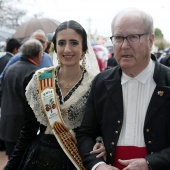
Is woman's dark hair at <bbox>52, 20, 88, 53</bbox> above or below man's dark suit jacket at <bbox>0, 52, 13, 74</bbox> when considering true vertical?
above

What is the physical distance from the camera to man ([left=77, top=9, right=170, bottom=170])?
1848mm

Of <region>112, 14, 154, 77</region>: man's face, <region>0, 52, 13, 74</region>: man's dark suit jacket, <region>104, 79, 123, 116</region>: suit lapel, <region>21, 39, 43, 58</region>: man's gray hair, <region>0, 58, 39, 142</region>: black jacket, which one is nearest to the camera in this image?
<region>112, 14, 154, 77</region>: man's face

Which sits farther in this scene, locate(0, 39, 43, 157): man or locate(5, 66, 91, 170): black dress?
locate(0, 39, 43, 157): man

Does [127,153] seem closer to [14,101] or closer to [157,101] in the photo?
[157,101]

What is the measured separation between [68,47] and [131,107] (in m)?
0.74

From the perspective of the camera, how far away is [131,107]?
6.40 feet

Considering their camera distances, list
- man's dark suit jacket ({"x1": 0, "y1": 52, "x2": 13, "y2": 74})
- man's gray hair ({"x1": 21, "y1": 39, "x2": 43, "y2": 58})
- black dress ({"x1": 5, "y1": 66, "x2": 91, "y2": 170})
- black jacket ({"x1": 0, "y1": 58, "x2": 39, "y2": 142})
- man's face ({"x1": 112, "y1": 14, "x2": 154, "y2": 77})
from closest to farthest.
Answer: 1. man's face ({"x1": 112, "y1": 14, "x2": 154, "y2": 77})
2. black dress ({"x1": 5, "y1": 66, "x2": 91, "y2": 170})
3. black jacket ({"x1": 0, "y1": 58, "x2": 39, "y2": 142})
4. man's gray hair ({"x1": 21, "y1": 39, "x2": 43, "y2": 58})
5. man's dark suit jacket ({"x1": 0, "y1": 52, "x2": 13, "y2": 74})

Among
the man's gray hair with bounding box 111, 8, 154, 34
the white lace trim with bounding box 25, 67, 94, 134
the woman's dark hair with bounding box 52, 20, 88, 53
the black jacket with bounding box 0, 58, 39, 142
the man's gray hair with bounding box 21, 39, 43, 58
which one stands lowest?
the black jacket with bounding box 0, 58, 39, 142

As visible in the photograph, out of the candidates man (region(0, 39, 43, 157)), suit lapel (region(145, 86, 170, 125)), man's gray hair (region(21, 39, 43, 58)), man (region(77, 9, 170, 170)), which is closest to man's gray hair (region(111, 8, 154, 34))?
man (region(77, 9, 170, 170))

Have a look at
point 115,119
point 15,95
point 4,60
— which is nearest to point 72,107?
point 115,119

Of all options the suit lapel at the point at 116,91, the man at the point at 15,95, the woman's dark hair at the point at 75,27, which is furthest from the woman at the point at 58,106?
the man at the point at 15,95

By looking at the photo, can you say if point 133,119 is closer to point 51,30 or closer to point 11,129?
point 11,129

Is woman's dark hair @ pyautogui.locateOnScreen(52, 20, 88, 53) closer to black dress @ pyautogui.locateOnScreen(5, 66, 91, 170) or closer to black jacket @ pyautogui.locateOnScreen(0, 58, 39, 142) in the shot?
black dress @ pyautogui.locateOnScreen(5, 66, 91, 170)

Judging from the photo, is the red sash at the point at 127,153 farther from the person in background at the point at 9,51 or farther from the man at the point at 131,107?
the person in background at the point at 9,51
